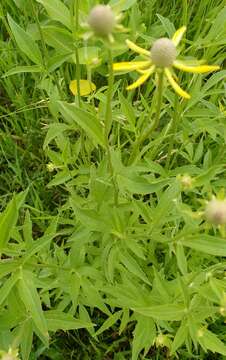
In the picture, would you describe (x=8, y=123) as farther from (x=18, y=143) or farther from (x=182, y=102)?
(x=182, y=102)

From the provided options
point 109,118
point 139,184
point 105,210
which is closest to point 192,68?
point 109,118

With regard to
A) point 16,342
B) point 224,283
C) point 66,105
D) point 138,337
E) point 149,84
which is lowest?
point 16,342

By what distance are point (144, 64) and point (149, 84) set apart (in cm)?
108

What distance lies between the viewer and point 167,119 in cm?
222

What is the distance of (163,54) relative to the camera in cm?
111

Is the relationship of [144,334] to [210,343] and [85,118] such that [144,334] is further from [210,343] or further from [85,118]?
[85,118]

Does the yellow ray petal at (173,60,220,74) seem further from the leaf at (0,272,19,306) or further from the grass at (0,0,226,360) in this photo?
the leaf at (0,272,19,306)

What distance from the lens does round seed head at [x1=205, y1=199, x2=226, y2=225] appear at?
109 cm

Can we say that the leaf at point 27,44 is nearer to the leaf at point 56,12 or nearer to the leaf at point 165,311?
the leaf at point 56,12

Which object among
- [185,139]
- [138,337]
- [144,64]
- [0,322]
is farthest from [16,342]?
[185,139]

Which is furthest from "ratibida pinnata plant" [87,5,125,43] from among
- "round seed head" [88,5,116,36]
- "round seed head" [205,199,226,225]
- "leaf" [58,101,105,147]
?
"round seed head" [205,199,226,225]

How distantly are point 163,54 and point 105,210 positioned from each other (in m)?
0.49

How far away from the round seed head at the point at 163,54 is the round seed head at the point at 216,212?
0.93ft

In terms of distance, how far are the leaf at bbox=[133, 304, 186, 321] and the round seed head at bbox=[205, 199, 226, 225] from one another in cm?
33
